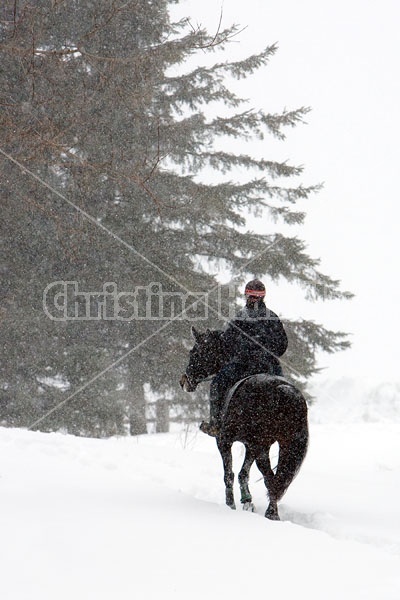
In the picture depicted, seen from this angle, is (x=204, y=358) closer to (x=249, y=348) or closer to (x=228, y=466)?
(x=249, y=348)

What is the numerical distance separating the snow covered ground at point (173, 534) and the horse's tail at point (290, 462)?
457 mm

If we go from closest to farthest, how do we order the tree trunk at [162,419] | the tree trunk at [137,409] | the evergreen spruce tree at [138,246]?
the evergreen spruce tree at [138,246]
the tree trunk at [137,409]
the tree trunk at [162,419]

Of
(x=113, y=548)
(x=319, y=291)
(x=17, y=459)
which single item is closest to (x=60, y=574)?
(x=113, y=548)

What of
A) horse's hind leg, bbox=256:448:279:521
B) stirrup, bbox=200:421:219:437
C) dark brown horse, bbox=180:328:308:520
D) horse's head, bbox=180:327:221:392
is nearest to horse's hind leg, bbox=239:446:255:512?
dark brown horse, bbox=180:328:308:520

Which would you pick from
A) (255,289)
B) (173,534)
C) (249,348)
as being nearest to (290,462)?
(249,348)

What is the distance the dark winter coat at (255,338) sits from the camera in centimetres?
641

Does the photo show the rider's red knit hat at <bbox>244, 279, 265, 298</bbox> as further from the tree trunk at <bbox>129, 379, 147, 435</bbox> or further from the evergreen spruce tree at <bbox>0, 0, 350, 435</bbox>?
the tree trunk at <bbox>129, 379, 147, 435</bbox>

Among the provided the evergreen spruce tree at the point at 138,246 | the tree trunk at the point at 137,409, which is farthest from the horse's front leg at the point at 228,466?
the tree trunk at the point at 137,409

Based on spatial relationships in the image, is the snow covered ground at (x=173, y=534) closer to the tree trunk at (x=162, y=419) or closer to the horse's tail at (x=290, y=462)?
the horse's tail at (x=290, y=462)

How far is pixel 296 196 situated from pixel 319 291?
2.84m

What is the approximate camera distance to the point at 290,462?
→ 6027 mm

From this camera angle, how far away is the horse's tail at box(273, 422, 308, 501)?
19.6ft

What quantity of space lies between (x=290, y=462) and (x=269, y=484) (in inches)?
11.8

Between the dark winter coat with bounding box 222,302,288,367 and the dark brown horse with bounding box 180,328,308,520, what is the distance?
1.18ft
